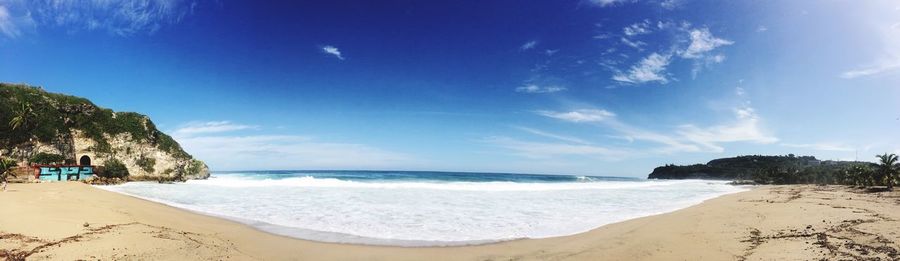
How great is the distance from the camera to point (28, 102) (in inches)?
1406

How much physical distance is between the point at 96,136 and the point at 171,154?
252 inches

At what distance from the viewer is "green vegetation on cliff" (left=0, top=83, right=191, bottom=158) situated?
33094 millimetres

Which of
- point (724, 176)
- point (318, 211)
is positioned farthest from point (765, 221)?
point (724, 176)

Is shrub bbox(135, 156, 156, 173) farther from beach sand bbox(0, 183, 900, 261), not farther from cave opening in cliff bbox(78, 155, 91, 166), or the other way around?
beach sand bbox(0, 183, 900, 261)

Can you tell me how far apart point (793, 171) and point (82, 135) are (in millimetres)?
87385

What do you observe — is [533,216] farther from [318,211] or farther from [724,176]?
[724,176]

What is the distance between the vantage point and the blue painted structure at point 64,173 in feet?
90.3

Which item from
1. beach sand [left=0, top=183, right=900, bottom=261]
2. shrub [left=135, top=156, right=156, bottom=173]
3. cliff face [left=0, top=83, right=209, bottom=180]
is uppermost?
cliff face [left=0, top=83, right=209, bottom=180]

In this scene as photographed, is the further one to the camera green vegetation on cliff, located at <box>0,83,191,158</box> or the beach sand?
green vegetation on cliff, located at <box>0,83,191,158</box>

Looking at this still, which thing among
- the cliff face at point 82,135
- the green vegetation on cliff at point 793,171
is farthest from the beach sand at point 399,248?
the cliff face at point 82,135

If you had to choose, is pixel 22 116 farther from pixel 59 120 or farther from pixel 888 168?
pixel 888 168

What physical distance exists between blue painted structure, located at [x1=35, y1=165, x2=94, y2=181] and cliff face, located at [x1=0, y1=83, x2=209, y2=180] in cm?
633

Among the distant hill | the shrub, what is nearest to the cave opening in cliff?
the shrub

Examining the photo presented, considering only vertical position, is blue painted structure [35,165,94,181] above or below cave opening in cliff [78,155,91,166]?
below
